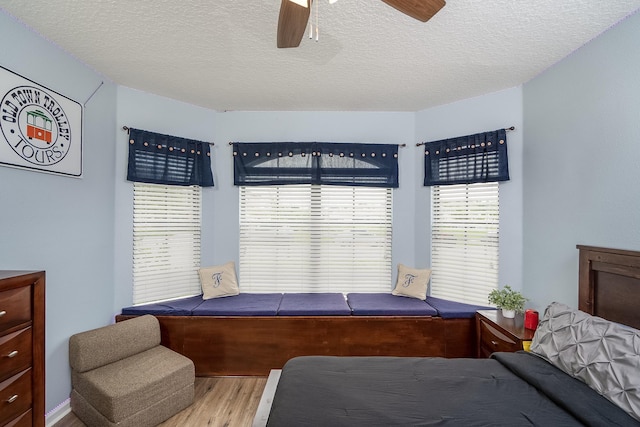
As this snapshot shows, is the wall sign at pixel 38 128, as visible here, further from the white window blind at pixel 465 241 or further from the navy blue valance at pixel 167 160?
the white window blind at pixel 465 241

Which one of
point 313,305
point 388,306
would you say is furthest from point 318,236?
point 388,306

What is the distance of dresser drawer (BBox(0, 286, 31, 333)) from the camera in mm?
1291

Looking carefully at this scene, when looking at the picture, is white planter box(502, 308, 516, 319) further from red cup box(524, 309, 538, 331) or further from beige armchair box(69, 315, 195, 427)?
beige armchair box(69, 315, 195, 427)

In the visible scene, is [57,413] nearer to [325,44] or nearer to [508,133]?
[325,44]

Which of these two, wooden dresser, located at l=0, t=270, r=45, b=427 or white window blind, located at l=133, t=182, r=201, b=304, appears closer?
wooden dresser, located at l=0, t=270, r=45, b=427

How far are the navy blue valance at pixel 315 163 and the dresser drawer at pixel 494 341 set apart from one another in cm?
161

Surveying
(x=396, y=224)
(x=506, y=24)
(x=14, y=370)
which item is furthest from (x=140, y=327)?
(x=506, y=24)

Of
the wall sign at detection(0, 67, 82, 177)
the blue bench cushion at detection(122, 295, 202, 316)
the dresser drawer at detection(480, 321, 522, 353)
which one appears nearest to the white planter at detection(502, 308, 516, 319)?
the dresser drawer at detection(480, 321, 522, 353)

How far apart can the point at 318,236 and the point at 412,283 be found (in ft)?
3.77

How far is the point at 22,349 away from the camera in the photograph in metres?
1.37

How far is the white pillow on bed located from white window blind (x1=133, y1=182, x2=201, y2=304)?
3042mm

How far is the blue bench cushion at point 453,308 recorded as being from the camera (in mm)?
2541

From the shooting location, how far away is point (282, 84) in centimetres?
254

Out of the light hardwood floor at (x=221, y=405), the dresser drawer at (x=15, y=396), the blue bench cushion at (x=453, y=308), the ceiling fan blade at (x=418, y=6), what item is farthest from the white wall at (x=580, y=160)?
the dresser drawer at (x=15, y=396)
